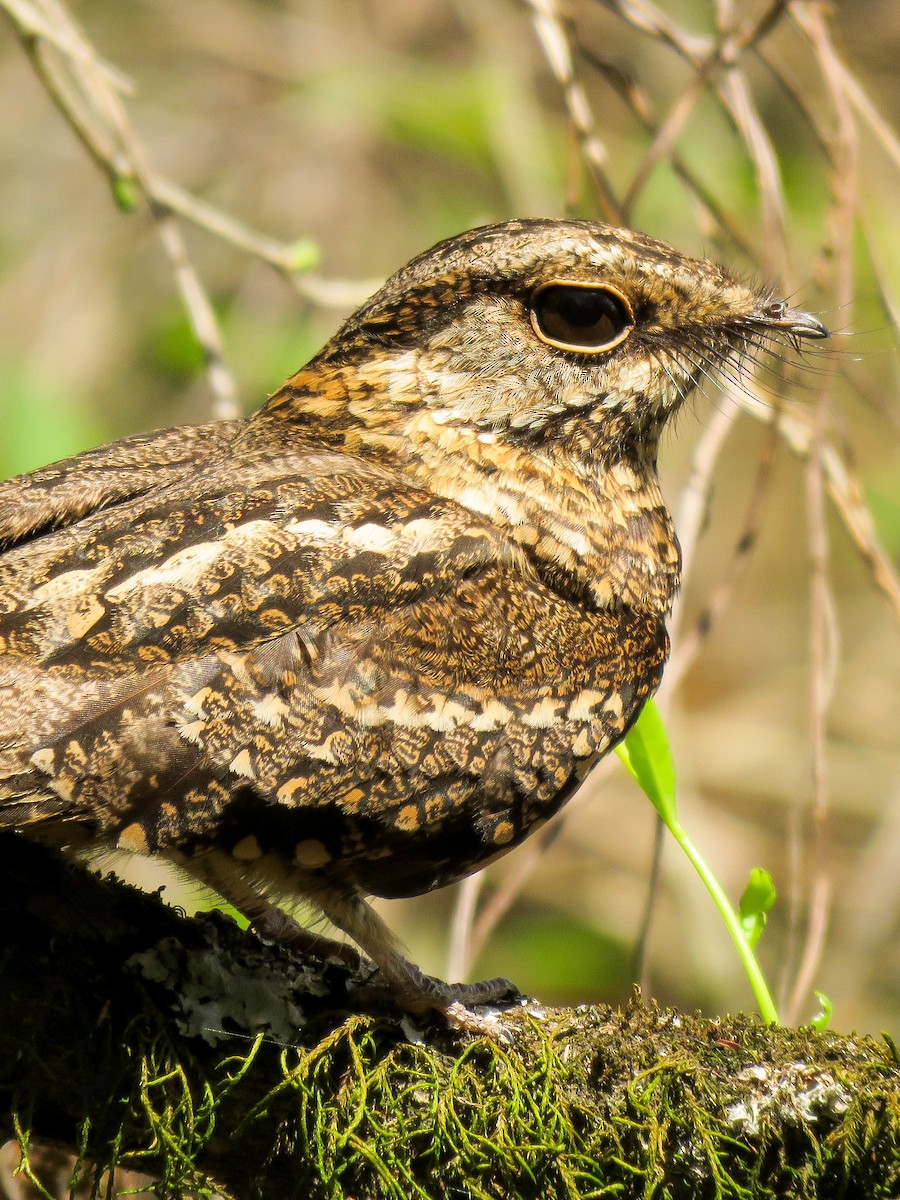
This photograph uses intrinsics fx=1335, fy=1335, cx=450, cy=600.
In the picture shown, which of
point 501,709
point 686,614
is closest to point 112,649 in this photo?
point 501,709

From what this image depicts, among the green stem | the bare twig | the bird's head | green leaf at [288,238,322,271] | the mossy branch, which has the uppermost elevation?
the bare twig

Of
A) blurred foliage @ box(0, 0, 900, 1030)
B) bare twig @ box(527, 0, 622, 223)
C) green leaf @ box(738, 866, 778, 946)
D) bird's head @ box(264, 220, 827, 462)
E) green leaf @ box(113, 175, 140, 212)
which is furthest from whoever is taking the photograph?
→ blurred foliage @ box(0, 0, 900, 1030)

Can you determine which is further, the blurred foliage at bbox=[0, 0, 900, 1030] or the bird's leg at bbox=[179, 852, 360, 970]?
the blurred foliage at bbox=[0, 0, 900, 1030]

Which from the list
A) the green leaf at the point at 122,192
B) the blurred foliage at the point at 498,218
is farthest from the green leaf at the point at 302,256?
the blurred foliage at the point at 498,218

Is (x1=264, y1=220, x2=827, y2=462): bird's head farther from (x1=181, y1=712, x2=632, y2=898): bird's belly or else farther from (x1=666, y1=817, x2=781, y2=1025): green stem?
(x1=666, y1=817, x2=781, y2=1025): green stem

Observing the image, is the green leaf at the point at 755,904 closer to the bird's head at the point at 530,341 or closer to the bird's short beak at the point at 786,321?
the bird's head at the point at 530,341

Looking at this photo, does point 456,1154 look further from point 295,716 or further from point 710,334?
point 710,334

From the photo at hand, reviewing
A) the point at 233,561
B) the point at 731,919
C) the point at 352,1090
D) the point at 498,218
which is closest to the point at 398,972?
the point at 352,1090

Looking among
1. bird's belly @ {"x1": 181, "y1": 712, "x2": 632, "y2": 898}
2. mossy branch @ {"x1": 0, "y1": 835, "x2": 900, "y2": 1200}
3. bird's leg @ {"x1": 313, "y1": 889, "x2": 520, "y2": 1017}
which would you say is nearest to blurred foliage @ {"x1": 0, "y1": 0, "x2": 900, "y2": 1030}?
bird's belly @ {"x1": 181, "y1": 712, "x2": 632, "y2": 898}
